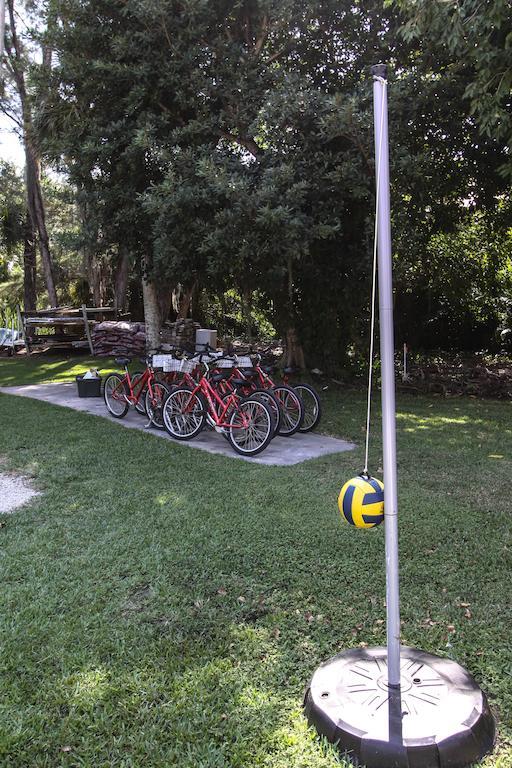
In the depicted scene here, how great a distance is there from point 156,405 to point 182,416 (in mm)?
618

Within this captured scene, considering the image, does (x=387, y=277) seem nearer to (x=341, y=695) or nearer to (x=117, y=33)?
(x=341, y=695)

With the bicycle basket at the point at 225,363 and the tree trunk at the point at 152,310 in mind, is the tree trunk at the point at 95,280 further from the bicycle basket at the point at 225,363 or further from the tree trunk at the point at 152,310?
the bicycle basket at the point at 225,363

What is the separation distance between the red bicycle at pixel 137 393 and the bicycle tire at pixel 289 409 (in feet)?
4.33

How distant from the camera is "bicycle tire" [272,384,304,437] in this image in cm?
681

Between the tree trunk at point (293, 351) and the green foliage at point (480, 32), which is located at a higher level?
the green foliage at point (480, 32)

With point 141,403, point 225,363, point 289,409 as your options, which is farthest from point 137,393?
point 289,409

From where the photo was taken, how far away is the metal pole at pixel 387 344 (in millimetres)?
2039

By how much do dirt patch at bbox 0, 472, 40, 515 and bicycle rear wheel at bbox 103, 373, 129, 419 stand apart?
8.43 feet

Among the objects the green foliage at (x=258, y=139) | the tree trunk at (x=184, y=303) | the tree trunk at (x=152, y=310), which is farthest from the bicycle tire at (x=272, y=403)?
the tree trunk at (x=184, y=303)

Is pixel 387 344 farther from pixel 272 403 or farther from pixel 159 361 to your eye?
pixel 159 361

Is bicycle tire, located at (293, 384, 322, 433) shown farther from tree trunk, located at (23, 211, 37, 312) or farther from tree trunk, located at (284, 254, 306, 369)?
tree trunk, located at (23, 211, 37, 312)

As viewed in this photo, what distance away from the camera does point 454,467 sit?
18.1 feet

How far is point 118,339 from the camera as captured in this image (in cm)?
1645

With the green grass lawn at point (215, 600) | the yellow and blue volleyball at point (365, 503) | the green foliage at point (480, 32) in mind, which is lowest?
the green grass lawn at point (215, 600)
